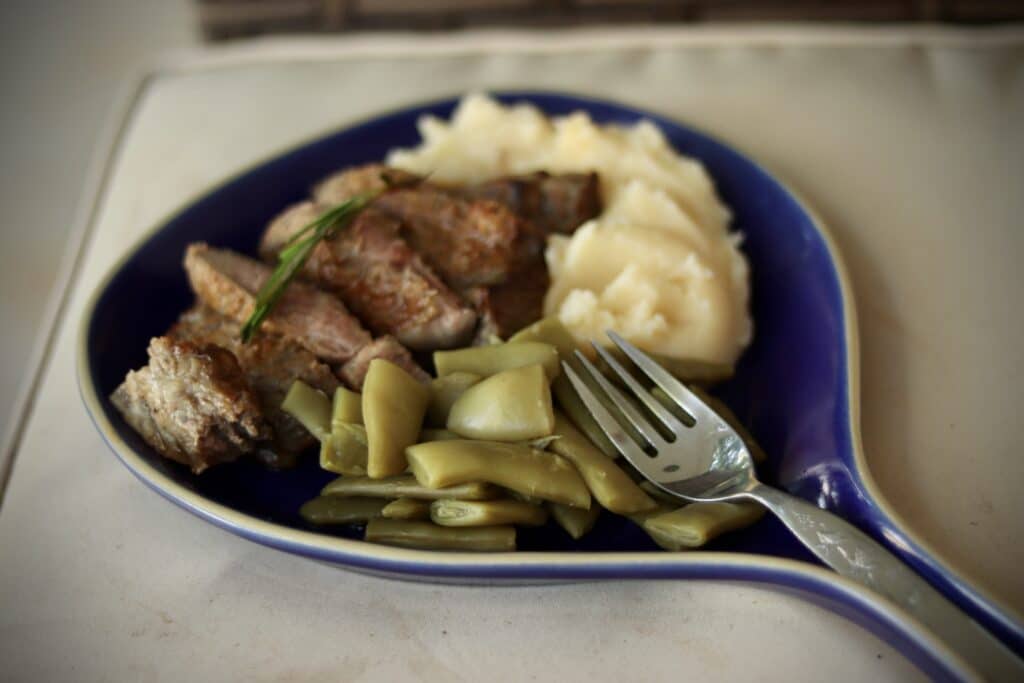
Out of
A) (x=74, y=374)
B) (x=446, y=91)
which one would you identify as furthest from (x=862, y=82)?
(x=74, y=374)

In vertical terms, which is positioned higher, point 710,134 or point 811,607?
point 710,134

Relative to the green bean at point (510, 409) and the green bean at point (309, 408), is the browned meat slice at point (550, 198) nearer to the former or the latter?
the green bean at point (510, 409)

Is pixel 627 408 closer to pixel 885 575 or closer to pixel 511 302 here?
pixel 511 302

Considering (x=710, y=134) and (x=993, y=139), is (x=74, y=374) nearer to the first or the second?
(x=710, y=134)

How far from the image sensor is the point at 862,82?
4543mm

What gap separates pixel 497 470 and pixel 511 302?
0.87 metres

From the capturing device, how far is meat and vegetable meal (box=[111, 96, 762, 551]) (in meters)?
2.50

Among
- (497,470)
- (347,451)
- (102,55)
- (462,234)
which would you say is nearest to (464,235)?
(462,234)

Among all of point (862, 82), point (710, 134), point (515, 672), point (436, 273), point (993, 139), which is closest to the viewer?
point (515, 672)

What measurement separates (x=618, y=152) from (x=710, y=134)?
47 centimetres

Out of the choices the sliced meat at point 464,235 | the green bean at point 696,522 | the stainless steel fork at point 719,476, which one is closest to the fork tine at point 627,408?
the stainless steel fork at point 719,476

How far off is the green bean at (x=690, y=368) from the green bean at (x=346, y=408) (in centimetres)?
83

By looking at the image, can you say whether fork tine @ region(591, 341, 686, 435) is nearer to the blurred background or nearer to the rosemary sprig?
the rosemary sprig

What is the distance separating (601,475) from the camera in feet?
8.15
